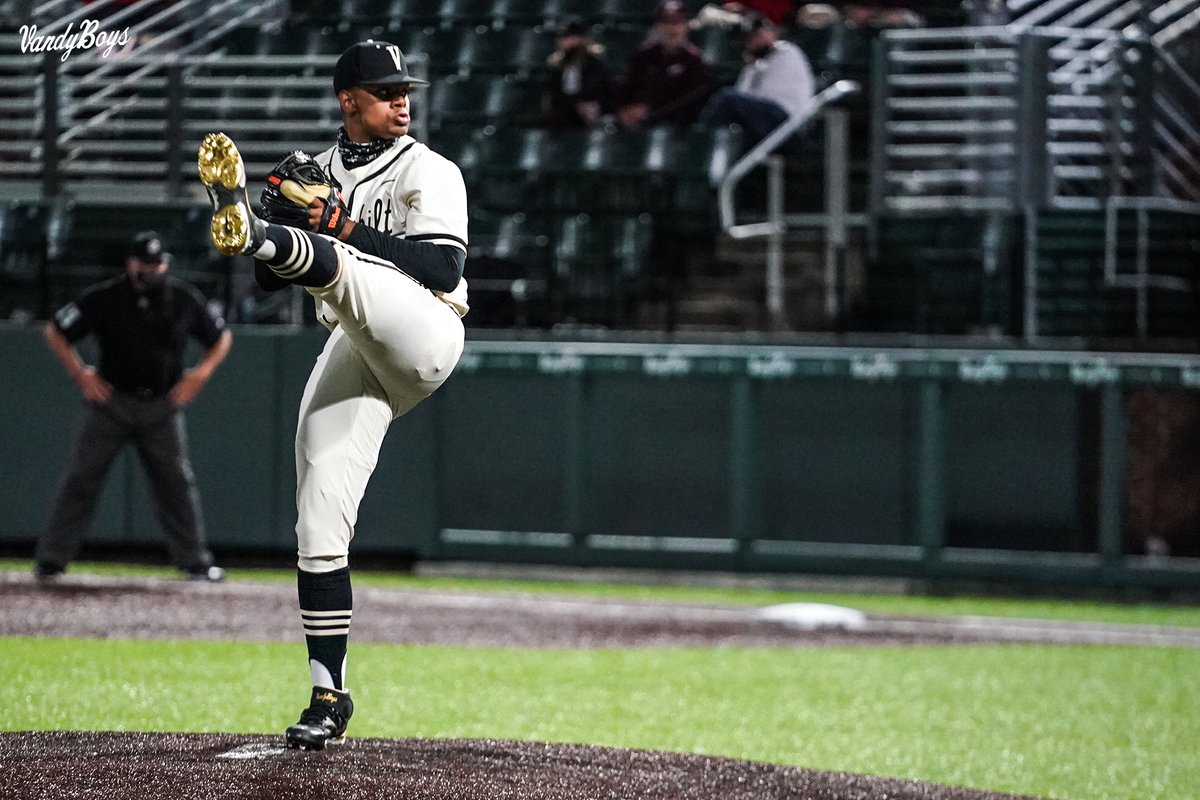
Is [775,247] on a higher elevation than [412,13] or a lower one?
lower

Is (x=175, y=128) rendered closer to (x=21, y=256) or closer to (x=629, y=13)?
(x=21, y=256)

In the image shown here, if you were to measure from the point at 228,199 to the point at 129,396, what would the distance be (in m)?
5.55

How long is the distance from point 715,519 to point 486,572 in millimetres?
1454

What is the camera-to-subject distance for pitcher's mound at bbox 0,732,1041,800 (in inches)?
152

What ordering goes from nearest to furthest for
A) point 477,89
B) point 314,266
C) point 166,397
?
1. point 314,266
2. point 166,397
3. point 477,89

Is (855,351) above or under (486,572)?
above

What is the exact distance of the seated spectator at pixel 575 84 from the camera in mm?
11570

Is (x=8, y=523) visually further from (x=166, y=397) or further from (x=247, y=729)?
(x=247, y=729)

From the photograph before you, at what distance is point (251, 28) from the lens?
10352 mm

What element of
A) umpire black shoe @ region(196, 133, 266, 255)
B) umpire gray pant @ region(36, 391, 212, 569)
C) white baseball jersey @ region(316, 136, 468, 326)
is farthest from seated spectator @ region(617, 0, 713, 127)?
umpire black shoe @ region(196, 133, 266, 255)

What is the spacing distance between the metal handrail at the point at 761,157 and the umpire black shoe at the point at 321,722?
6.74 meters

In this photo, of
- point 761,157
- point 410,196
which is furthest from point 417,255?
point 761,157

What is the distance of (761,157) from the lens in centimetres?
1088

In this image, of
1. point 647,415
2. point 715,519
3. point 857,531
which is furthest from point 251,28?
point 857,531
